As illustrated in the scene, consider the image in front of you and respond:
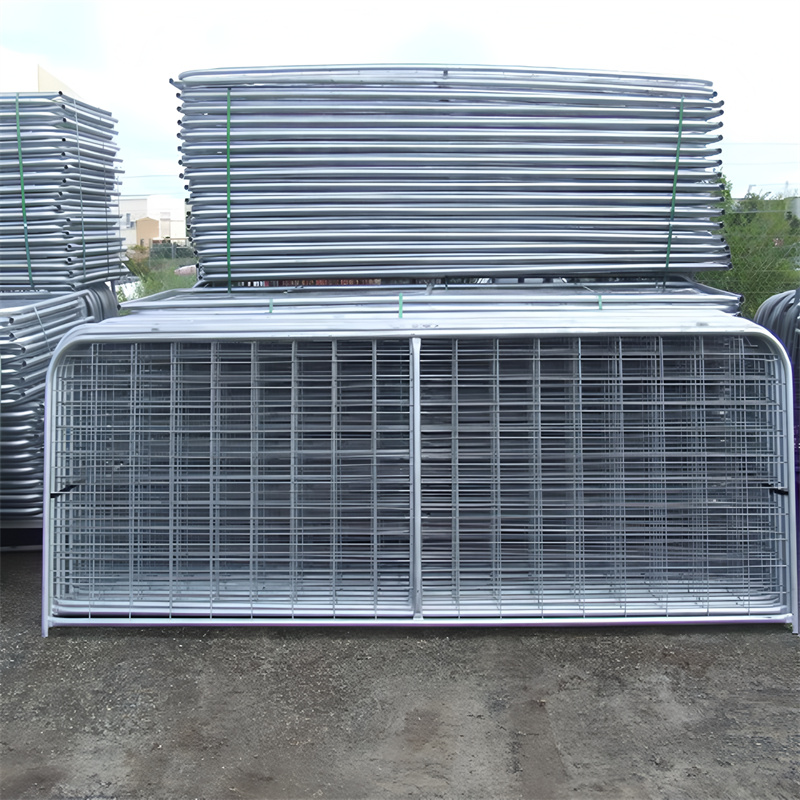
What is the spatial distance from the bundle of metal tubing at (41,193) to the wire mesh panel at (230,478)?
1.74 metres

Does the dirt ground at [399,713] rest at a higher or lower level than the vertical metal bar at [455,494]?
lower

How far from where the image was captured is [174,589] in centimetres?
446

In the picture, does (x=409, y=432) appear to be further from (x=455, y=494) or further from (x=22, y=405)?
(x=22, y=405)

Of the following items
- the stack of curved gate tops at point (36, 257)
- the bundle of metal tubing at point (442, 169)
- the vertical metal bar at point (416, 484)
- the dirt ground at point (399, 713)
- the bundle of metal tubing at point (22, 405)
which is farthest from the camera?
the stack of curved gate tops at point (36, 257)

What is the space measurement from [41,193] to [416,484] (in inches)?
140

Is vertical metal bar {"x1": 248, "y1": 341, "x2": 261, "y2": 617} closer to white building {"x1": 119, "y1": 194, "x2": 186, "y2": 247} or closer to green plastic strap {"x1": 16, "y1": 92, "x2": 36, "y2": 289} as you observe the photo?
green plastic strap {"x1": 16, "y1": 92, "x2": 36, "y2": 289}

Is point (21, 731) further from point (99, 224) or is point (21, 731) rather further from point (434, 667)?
point (99, 224)

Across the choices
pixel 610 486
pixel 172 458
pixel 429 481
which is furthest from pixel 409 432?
pixel 172 458

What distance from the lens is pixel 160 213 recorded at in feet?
53.6

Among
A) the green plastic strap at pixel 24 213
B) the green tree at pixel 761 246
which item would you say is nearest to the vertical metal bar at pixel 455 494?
the green plastic strap at pixel 24 213

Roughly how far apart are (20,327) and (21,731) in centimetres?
270

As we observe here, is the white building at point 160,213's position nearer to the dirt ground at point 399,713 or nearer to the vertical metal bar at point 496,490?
the vertical metal bar at point 496,490

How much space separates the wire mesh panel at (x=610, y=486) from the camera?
4.36 metres

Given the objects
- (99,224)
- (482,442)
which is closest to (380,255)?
(482,442)
